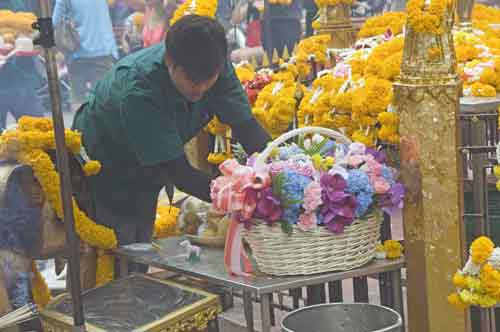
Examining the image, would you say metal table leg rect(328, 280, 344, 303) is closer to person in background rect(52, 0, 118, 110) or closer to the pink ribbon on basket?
the pink ribbon on basket

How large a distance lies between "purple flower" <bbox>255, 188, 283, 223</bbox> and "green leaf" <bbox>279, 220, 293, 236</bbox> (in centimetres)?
2

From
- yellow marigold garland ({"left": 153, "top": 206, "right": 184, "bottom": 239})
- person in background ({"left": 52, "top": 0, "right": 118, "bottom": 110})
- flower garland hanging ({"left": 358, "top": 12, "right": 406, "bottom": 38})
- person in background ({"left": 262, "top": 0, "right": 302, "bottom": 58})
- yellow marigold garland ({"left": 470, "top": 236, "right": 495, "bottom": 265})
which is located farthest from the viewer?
person in background ({"left": 262, "top": 0, "right": 302, "bottom": 58})

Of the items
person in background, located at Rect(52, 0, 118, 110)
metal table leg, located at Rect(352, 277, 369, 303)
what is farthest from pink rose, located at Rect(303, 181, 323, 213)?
person in background, located at Rect(52, 0, 118, 110)

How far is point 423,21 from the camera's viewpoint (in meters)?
2.93

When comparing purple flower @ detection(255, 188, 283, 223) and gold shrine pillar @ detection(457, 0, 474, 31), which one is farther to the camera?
gold shrine pillar @ detection(457, 0, 474, 31)

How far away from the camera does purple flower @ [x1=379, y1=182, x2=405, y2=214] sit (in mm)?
2988

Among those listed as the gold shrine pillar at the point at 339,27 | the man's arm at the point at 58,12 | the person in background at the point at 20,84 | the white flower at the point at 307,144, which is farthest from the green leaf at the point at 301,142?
the man's arm at the point at 58,12

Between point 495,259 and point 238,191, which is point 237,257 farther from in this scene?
point 495,259

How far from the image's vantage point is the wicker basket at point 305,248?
2910mm

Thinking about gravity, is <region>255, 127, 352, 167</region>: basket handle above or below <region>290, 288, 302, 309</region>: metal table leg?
above

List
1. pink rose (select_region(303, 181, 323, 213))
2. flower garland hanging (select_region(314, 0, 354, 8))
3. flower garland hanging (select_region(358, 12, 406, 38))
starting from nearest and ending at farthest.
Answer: pink rose (select_region(303, 181, 323, 213)), flower garland hanging (select_region(358, 12, 406, 38)), flower garland hanging (select_region(314, 0, 354, 8))

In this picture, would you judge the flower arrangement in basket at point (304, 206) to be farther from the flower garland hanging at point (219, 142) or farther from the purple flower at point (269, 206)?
the flower garland hanging at point (219, 142)

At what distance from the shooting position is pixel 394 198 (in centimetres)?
299

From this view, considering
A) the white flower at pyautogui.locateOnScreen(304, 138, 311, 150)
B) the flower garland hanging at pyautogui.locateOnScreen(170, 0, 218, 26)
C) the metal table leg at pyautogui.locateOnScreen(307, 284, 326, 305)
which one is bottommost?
the metal table leg at pyautogui.locateOnScreen(307, 284, 326, 305)
